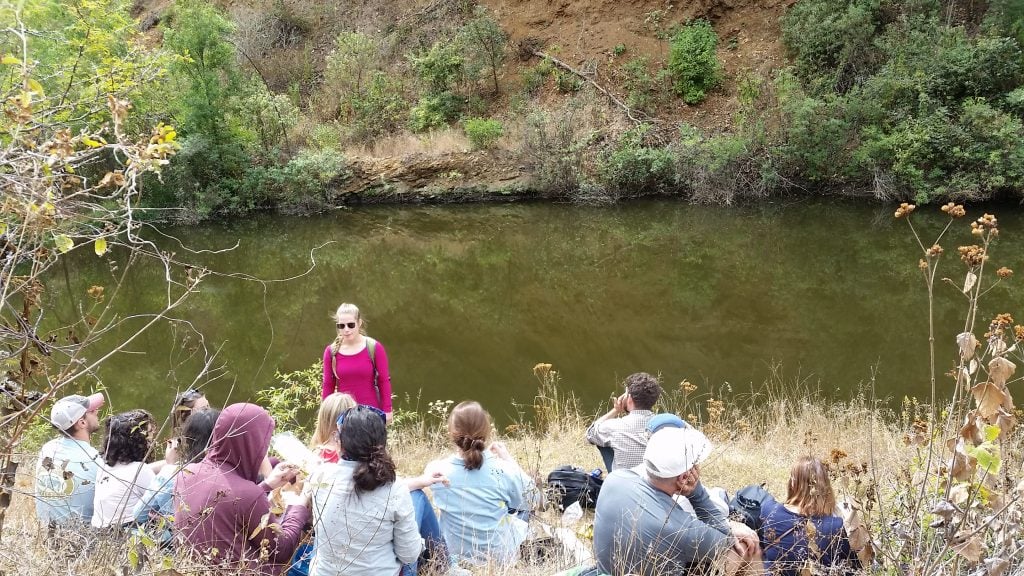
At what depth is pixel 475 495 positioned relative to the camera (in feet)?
9.95

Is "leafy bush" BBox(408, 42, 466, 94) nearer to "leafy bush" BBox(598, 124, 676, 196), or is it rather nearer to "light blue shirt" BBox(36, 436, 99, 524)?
"leafy bush" BBox(598, 124, 676, 196)

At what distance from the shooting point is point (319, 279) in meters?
12.3

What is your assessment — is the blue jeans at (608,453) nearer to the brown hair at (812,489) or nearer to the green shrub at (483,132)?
the brown hair at (812,489)

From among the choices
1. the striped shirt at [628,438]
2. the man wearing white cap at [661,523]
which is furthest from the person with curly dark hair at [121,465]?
the striped shirt at [628,438]

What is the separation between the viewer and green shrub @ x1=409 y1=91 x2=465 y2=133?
1981 cm

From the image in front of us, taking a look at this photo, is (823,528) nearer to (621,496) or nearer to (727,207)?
(621,496)

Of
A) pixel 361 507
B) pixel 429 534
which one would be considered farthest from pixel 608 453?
pixel 361 507

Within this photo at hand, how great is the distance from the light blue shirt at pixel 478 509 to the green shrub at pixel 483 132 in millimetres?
15957

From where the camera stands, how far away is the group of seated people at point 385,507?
241 cm

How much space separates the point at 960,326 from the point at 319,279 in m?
9.62

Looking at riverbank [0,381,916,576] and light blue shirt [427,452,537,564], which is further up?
light blue shirt [427,452,537,564]

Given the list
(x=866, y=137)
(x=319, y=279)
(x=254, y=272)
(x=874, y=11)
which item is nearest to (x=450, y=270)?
(x=319, y=279)

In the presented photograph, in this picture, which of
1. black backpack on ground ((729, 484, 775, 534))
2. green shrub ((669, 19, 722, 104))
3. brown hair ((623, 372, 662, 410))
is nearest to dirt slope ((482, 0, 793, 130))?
green shrub ((669, 19, 722, 104))

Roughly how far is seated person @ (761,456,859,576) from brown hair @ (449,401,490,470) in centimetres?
120
